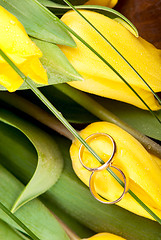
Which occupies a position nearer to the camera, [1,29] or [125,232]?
[1,29]

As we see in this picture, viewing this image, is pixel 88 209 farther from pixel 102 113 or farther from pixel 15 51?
pixel 15 51

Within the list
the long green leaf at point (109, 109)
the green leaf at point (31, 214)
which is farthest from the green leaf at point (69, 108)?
the green leaf at point (31, 214)

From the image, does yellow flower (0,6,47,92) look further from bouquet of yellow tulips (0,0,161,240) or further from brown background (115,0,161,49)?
brown background (115,0,161,49)

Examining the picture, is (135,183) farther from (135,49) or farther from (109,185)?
(135,49)

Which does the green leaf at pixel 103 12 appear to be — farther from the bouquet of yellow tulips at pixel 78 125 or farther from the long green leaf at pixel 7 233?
the long green leaf at pixel 7 233

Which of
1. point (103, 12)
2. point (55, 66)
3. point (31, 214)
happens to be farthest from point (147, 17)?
point (31, 214)

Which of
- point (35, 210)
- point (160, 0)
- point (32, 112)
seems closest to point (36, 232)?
point (35, 210)
